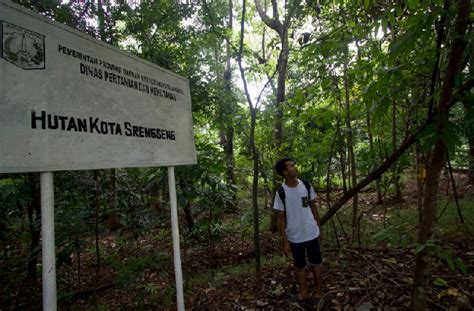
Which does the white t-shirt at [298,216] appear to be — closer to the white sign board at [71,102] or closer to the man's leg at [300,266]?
the man's leg at [300,266]

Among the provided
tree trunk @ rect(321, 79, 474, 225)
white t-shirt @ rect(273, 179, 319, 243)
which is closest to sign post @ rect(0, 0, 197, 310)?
white t-shirt @ rect(273, 179, 319, 243)

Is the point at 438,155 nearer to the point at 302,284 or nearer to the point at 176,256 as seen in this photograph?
the point at 176,256

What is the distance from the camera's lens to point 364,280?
149 inches

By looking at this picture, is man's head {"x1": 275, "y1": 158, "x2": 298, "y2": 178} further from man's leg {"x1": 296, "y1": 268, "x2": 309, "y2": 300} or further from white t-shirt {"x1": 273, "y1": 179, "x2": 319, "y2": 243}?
man's leg {"x1": 296, "y1": 268, "x2": 309, "y2": 300}

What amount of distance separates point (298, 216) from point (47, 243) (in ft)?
9.27

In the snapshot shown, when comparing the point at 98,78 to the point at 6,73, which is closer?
the point at 6,73

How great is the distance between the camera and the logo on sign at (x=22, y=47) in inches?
60.7

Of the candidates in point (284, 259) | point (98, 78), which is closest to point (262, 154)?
point (284, 259)

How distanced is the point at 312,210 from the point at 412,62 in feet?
7.30

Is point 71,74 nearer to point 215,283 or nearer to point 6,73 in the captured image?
point 6,73

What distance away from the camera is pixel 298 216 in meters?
3.79

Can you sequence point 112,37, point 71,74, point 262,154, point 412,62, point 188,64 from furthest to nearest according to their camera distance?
point 262,154, point 188,64, point 112,37, point 412,62, point 71,74

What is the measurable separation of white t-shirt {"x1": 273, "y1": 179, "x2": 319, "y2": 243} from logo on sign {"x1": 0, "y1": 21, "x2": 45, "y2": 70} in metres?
3.01

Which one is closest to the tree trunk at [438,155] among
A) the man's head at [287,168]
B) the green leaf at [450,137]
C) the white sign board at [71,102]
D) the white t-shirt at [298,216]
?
the green leaf at [450,137]
